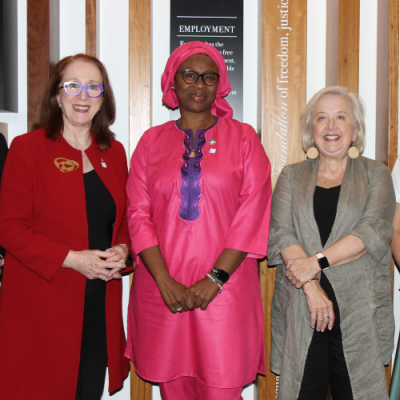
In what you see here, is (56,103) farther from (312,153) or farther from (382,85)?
(382,85)

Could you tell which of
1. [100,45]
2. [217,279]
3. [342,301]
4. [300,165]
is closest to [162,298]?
[217,279]

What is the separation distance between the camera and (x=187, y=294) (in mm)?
1866

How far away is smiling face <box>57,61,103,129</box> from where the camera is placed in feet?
6.71

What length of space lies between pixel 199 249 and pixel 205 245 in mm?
35

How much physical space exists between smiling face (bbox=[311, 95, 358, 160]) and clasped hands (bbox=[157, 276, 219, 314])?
3.31ft

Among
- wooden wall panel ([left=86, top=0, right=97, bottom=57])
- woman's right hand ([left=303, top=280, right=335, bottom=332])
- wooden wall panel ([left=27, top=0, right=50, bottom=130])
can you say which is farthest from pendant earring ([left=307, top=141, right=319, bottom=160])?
wooden wall panel ([left=27, top=0, right=50, bottom=130])

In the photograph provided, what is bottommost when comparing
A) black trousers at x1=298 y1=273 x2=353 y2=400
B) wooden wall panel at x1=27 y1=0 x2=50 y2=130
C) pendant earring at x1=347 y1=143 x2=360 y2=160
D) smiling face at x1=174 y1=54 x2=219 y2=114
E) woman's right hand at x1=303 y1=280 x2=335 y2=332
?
black trousers at x1=298 y1=273 x2=353 y2=400

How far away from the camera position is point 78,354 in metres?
1.93

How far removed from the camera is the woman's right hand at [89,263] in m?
1.88

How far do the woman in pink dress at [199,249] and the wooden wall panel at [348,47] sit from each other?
101 cm

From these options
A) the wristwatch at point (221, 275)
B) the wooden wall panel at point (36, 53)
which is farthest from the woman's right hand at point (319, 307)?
the wooden wall panel at point (36, 53)

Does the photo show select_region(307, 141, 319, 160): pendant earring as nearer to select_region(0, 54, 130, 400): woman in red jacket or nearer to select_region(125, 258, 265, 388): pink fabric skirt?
select_region(125, 258, 265, 388): pink fabric skirt

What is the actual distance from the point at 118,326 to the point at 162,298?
382 millimetres

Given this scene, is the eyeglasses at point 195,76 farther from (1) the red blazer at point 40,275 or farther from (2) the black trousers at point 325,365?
(2) the black trousers at point 325,365
